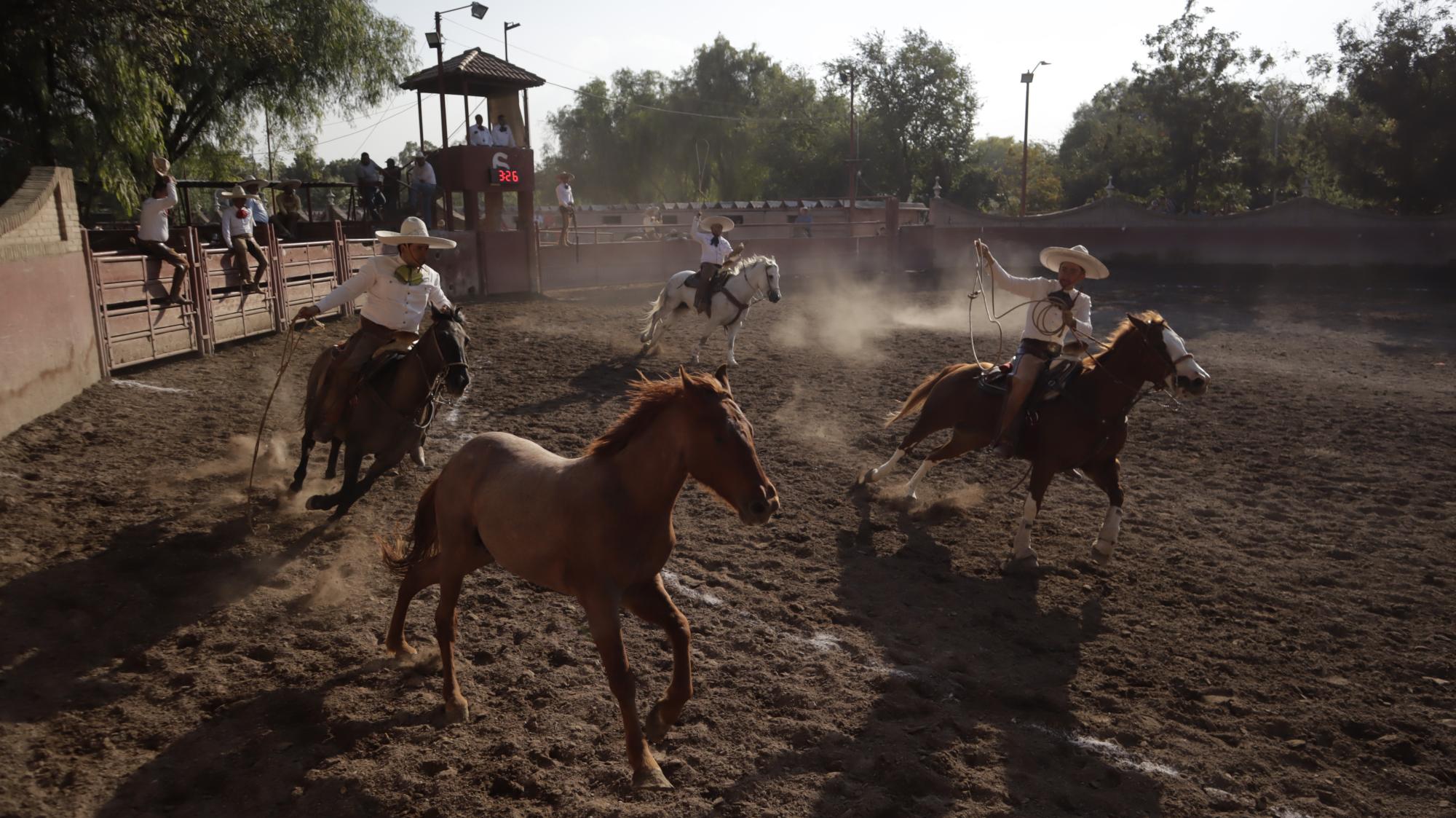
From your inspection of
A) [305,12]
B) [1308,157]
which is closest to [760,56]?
[1308,157]

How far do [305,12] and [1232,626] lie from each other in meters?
24.1

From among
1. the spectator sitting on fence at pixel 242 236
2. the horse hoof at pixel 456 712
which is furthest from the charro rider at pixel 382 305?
the spectator sitting on fence at pixel 242 236

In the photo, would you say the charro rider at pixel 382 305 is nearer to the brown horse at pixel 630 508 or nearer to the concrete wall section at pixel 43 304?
the brown horse at pixel 630 508

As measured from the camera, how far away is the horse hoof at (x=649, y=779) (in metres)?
3.70

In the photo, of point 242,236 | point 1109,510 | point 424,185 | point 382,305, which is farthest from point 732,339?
point 424,185

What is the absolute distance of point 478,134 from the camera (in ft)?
73.4

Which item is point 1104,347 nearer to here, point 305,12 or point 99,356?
point 99,356

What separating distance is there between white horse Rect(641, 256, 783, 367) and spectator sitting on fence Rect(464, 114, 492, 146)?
33.2 ft

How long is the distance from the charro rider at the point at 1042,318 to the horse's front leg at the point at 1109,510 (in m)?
0.67

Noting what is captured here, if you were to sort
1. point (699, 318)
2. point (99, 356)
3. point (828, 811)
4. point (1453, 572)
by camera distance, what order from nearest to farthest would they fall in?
point (828, 811), point (1453, 572), point (99, 356), point (699, 318)

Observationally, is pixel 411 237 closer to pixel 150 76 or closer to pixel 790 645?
pixel 790 645

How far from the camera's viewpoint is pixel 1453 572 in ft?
21.8

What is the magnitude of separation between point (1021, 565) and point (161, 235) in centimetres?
1147

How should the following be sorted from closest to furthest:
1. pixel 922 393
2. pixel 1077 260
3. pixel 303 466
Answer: pixel 1077 260
pixel 303 466
pixel 922 393
